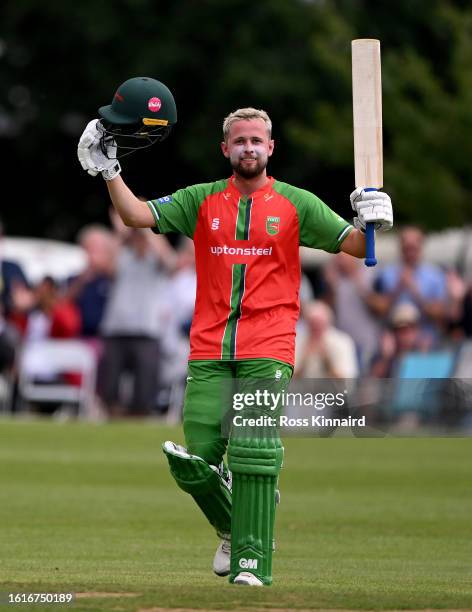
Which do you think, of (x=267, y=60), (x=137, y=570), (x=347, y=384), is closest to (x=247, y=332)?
(x=347, y=384)

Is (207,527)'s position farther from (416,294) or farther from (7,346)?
(7,346)

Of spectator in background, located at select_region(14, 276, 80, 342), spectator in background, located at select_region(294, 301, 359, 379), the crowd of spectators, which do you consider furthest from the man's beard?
spectator in background, located at select_region(14, 276, 80, 342)

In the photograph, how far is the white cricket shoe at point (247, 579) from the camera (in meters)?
8.58

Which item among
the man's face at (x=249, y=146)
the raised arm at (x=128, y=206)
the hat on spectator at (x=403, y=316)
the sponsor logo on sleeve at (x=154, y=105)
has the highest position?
the hat on spectator at (x=403, y=316)

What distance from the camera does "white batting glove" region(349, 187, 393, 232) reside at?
8.81 m

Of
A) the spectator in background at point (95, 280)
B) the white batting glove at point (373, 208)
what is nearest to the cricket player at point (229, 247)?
the white batting glove at point (373, 208)

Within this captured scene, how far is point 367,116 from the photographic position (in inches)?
352

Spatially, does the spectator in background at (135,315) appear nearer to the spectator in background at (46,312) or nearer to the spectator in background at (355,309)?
the spectator in background at (46,312)

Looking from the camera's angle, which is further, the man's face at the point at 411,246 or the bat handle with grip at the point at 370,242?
the man's face at the point at 411,246

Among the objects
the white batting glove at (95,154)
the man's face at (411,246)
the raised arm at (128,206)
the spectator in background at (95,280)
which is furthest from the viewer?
the spectator in background at (95,280)

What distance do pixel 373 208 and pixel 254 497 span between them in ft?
4.93

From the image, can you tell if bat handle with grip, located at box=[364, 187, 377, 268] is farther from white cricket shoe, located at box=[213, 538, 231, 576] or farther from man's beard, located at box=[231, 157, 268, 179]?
white cricket shoe, located at box=[213, 538, 231, 576]

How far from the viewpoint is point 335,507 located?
13.5m

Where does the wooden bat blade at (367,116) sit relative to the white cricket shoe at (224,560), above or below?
above
